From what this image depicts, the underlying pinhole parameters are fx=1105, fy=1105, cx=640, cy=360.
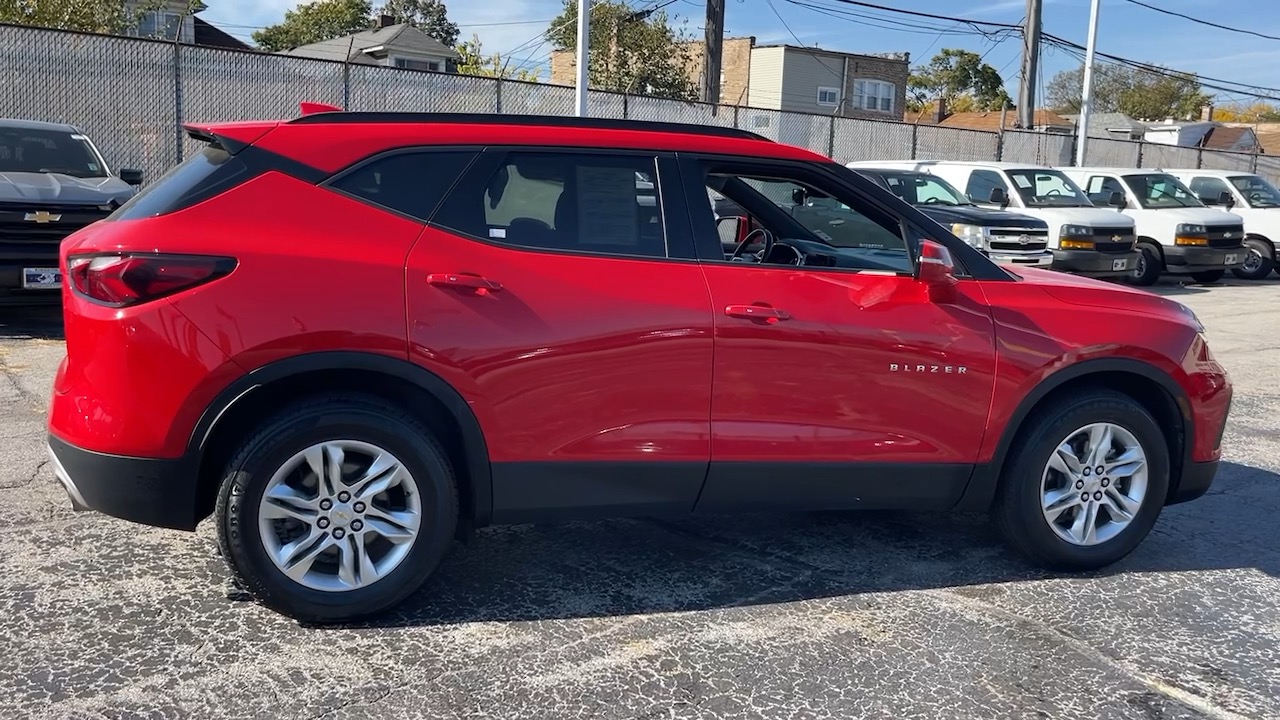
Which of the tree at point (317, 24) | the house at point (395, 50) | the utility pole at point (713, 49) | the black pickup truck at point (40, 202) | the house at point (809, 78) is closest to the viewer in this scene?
the black pickup truck at point (40, 202)

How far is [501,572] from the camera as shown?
441cm

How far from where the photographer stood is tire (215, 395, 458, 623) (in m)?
3.64

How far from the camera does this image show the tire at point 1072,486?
450 centimetres

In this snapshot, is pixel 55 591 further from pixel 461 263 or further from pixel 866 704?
pixel 866 704

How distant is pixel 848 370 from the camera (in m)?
4.17

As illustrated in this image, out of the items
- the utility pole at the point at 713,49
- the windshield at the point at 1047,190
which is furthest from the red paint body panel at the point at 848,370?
the utility pole at the point at 713,49

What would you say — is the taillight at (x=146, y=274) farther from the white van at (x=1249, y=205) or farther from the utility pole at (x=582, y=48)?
the white van at (x=1249, y=205)

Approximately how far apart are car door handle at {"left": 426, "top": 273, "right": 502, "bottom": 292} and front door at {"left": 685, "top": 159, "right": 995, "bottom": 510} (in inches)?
32.1

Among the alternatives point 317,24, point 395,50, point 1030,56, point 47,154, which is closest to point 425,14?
point 317,24

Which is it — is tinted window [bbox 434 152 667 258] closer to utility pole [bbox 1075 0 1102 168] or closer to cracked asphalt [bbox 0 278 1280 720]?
cracked asphalt [bbox 0 278 1280 720]

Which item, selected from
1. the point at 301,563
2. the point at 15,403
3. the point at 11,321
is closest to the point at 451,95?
the point at 11,321

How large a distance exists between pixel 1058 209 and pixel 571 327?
13.5m

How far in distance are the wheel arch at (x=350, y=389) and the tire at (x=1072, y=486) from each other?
7.11 feet

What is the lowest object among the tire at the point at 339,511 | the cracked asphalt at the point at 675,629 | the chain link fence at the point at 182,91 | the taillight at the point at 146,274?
the cracked asphalt at the point at 675,629
